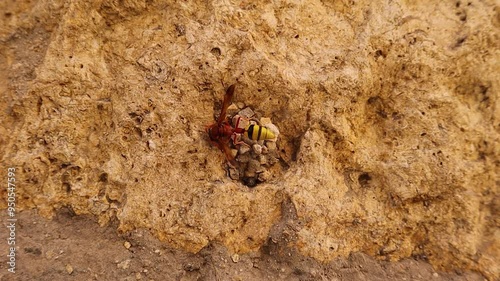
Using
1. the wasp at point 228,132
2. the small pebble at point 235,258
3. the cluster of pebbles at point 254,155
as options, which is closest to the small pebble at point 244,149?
the cluster of pebbles at point 254,155

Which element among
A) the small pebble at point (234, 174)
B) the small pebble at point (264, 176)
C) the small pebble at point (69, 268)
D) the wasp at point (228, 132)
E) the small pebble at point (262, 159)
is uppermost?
the wasp at point (228, 132)

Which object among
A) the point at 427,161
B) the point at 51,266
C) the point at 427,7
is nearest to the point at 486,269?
the point at 427,161

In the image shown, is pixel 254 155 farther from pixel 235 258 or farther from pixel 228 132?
pixel 235 258

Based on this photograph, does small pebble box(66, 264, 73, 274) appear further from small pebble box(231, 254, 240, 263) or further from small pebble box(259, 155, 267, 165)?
small pebble box(259, 155, 267, 165)

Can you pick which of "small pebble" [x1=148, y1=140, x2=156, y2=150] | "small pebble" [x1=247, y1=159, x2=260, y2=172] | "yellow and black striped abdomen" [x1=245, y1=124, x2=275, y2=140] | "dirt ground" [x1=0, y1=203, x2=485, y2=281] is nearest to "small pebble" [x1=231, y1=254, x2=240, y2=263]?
"dirt ground" [x1=0, y1=203, x2=485, y2=281]

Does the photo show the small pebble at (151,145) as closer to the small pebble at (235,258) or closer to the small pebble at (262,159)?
the small pebble at (262,159)

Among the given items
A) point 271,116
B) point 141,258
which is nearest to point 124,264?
point 141,258

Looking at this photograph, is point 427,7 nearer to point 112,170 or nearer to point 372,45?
point 372,45
